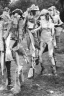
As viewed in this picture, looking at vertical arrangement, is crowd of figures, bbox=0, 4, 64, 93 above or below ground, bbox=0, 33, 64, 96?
above

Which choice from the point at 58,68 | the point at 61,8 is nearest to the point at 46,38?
the point at 58,68

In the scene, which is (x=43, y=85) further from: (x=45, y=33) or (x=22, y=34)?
(x=45, y=33)

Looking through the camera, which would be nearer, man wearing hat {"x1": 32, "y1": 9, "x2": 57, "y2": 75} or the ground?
the ground

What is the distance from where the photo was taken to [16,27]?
7207mm

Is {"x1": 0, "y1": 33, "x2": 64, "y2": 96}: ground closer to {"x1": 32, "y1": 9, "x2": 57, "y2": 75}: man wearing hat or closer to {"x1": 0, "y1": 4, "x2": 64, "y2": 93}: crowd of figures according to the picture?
{"x1": 0, "y1": 4, "x2": 64, "y2": 93}: crowd of figures

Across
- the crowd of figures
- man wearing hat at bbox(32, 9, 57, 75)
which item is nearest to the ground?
the crowd of figures

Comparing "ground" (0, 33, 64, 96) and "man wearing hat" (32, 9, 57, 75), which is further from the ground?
"man wearing hat" (32, 9, 57, 75)

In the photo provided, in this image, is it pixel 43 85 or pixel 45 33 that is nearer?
pixel 43 85

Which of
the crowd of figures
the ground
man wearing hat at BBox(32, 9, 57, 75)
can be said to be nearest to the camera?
the crowd of figures

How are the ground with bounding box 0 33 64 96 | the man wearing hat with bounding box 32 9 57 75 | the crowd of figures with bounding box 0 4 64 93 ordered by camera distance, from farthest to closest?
the man wearing hat with bounding box 32 9 57 75 → the ground with bounding box 0 33 64 96 → the crowd of figures with bounding box 0 4 64 93

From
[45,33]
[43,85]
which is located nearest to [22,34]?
[43,85]

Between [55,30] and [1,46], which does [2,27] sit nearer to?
[1,46]

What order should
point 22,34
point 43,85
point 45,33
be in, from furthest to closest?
point 45,33 → point 43,85 → point 22,34

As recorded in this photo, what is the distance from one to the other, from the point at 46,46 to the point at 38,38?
0.34m
